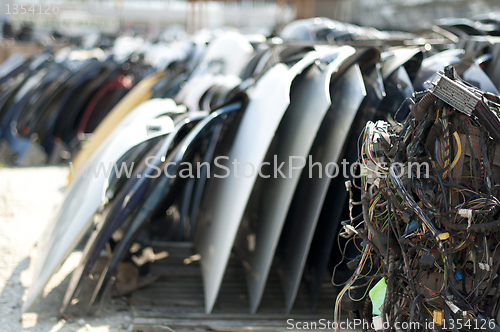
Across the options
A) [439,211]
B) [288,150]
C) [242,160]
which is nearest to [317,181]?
[288,150]

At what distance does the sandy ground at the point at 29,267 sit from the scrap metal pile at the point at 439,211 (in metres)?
1.43

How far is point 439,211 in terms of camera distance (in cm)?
159

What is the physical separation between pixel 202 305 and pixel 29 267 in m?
1.23

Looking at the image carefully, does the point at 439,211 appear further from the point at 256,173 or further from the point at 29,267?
the point at 29,267

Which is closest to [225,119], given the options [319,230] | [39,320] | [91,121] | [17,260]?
[319,230]

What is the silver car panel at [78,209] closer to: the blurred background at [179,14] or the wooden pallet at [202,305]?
the wooden pallet at [202,305]

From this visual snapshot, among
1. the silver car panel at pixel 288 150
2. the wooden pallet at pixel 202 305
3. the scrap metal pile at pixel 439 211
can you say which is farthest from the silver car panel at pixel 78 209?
the scrap metal pile at pixel 439 211

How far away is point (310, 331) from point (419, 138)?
4.09 ft

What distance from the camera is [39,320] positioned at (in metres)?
2.31

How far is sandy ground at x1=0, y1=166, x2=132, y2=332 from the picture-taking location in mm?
2301

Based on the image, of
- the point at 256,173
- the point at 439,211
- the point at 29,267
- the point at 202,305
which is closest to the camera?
the point at 439,211

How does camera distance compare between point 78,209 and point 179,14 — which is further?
point 179,14

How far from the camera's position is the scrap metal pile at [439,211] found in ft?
5.20

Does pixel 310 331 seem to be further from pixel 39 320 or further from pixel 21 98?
pixel 21 98
